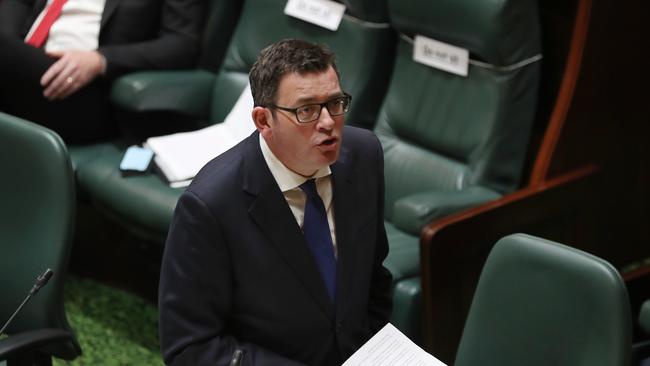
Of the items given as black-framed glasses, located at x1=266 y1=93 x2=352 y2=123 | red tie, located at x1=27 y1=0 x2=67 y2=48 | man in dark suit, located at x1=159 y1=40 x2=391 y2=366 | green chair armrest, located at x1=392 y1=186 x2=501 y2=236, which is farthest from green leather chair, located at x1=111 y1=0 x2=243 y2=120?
black-framed glasses, located at x1=266 y1=93 x2=352 y2=123

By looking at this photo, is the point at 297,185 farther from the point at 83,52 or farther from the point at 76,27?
the point at 76,27

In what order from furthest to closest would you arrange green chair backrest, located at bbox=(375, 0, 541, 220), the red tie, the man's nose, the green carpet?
1. the red tie
2. the green carpet
3. green chair backrest, located at bbox=(375, 0, 541, 220)
4. the man's nose

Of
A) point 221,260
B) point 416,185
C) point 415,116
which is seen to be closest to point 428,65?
point 415,116

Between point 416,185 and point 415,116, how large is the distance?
21cm

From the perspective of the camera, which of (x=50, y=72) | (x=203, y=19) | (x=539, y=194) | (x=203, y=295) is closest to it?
(x=203, y=295)

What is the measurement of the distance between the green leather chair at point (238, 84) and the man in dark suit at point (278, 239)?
1.16 metres

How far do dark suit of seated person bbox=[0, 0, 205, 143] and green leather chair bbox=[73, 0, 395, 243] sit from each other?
10cm

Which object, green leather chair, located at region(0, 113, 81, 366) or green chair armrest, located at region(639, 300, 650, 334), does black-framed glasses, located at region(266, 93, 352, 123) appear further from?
green chair armrest, located at region(639, 300, 650, 334)

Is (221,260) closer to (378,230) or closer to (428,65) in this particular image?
(378,230)

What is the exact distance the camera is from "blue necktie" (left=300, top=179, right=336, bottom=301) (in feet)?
6.11

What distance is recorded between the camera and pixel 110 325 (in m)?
3.15

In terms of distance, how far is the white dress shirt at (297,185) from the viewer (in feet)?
6.00

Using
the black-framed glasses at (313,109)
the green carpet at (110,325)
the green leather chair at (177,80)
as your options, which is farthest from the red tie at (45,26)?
the black-framed glasses at (313,109)

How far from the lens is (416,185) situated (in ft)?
9.88
